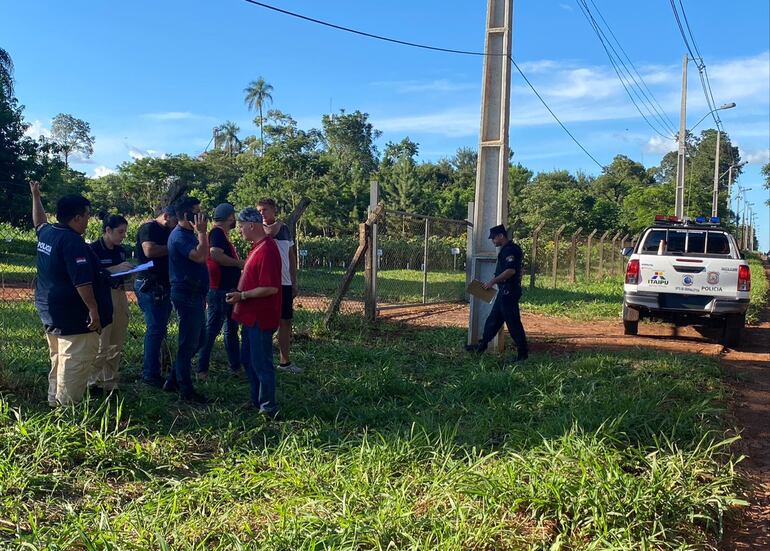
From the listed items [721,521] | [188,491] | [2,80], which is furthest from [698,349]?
[2,80]

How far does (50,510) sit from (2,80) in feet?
66.6

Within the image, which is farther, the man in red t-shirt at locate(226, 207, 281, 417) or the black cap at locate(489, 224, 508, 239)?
the black cap at locate(489, 224, 508, 239)

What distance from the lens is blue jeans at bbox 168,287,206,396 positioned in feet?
16.5

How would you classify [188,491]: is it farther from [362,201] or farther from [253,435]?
[362,201]

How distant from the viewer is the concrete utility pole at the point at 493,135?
24.8 ft

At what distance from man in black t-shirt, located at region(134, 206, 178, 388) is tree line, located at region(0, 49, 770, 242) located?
13.7m

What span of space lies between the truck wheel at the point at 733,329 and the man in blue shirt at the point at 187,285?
7141mm

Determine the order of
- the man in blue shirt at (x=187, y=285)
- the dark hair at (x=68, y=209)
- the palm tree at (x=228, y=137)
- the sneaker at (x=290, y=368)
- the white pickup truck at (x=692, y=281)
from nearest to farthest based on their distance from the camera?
the dark hair at (x=68, y=209) < the man in blue shirt at (x=187, y=285) < the sneaker at (x=290, y=368) < the white pickup truck at (x=692, y=281) < the palm tree at (x=228, y=137)

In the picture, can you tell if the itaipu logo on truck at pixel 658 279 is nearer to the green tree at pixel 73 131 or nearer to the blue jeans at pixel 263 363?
the blue jeans at pixel 263 363

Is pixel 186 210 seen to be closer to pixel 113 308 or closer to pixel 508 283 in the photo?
pixel 113 308

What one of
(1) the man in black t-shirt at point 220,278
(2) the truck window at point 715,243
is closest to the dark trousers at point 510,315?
(1) the man in black t-shirt at point 220,278

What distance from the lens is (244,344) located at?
5117mm

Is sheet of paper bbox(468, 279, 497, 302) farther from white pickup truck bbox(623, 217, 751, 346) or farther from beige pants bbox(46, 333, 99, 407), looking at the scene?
beige pants bbox(46, 333, 99, 407)

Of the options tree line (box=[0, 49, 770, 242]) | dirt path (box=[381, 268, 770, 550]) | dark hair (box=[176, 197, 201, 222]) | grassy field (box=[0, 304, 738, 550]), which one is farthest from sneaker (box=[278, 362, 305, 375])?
tree line (box=[0, 49, 770, 242])
